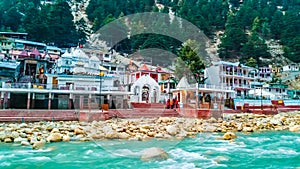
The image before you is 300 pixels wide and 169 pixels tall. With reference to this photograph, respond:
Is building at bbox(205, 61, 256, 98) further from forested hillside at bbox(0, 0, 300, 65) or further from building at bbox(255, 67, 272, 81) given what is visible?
forested hillside at bbox(0, 0, 300, 65)

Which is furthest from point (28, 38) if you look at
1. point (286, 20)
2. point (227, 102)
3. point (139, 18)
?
point (286, 20)

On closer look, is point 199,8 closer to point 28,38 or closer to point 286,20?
point 286,20

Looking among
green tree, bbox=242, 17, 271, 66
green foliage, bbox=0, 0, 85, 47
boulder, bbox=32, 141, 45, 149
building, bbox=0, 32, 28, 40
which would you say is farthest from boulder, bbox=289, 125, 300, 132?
green foliage, bbox=0, 0, 85, 47

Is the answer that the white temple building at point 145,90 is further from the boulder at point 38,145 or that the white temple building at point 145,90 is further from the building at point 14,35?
the building at point 14,35

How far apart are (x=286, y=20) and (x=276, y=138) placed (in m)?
78.1

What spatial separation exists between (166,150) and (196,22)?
7730 centimetres

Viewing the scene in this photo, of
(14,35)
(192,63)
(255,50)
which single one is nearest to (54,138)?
(192,63)

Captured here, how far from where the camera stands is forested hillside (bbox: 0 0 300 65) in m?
63.8

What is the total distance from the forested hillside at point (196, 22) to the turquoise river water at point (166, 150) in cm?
4706

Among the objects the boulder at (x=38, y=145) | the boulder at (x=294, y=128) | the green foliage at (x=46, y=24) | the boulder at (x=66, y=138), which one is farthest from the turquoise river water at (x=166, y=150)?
the green foliage at (x=46, y=24)

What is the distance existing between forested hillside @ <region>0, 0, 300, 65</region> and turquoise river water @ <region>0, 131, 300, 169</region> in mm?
47059

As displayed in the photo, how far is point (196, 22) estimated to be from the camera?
3351 inches

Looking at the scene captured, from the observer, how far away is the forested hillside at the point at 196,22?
6375 cm

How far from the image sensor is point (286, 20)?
83.6 m
